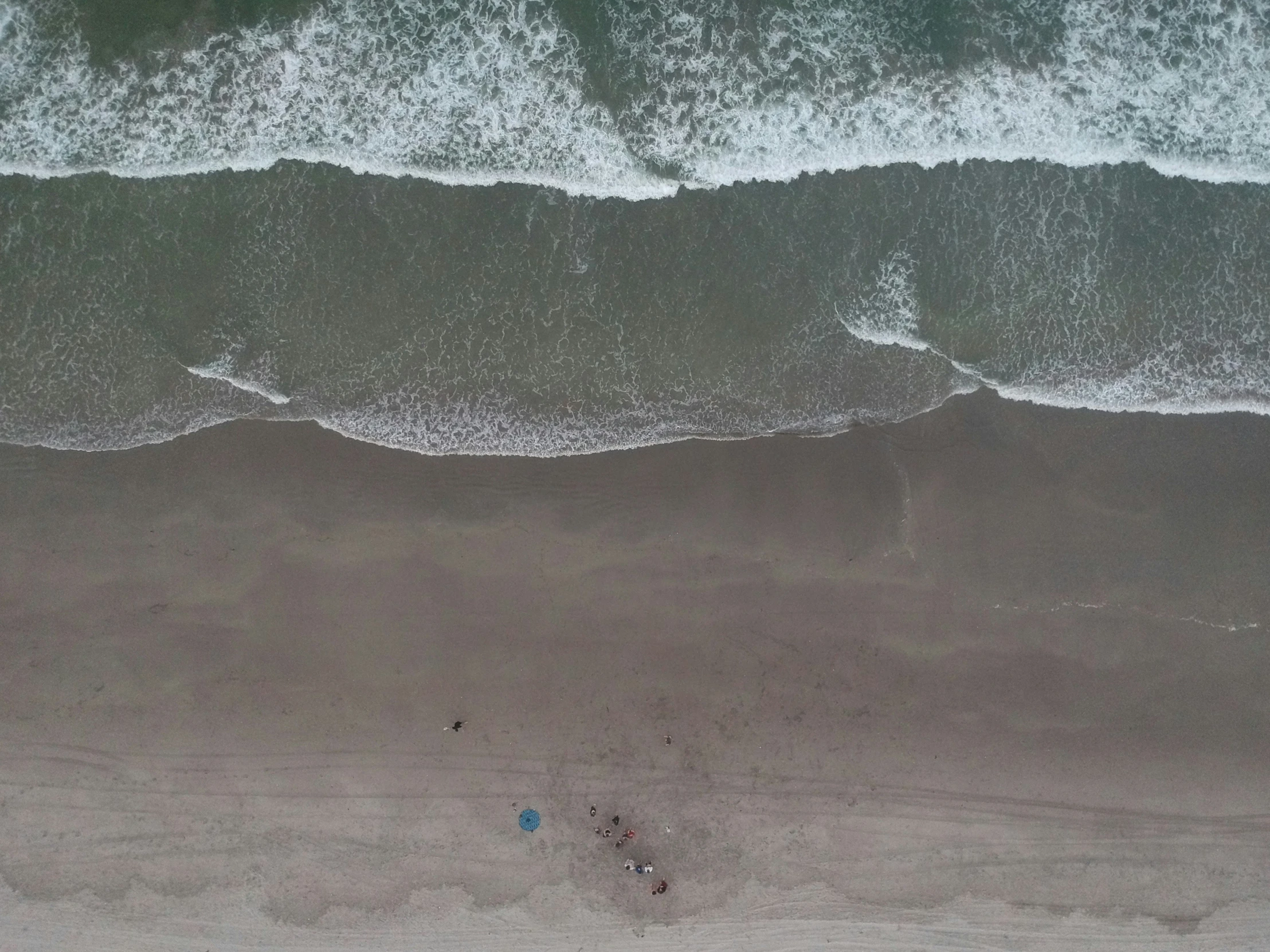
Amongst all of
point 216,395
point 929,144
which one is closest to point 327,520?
point 216,395

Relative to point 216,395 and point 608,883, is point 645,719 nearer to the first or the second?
point 608,883

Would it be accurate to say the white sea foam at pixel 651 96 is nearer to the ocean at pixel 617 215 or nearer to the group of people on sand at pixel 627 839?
the ocean at pixel 617 215

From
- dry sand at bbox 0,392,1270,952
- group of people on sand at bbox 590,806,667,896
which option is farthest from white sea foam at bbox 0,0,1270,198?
group of people on sand at bbox 590,806,667,896

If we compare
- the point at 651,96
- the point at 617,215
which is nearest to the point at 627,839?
the point at 617,215

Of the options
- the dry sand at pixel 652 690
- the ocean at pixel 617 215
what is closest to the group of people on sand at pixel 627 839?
the dry sand at pixel 652 690

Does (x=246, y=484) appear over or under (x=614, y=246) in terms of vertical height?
under
